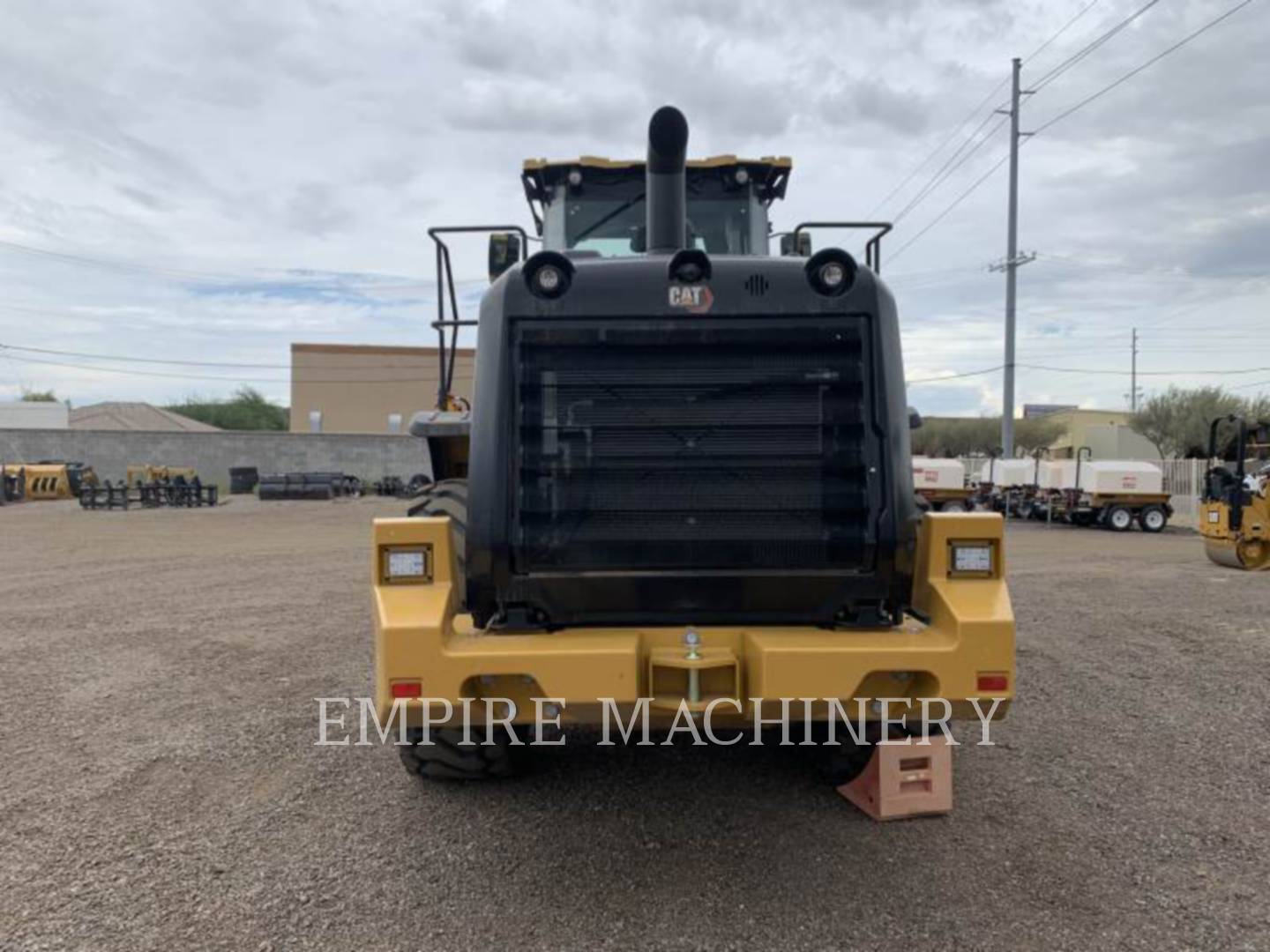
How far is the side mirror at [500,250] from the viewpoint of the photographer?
4.53m

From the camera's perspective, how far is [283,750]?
15.3 ft

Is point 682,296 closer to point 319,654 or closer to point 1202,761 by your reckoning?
Result: point 1202,761

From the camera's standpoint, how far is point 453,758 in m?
3.96

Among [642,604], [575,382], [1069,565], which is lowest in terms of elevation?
[1069,565]

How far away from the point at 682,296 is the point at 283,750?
3100mm

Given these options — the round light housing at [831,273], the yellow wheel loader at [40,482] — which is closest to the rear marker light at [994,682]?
the round light housing at [831,273]

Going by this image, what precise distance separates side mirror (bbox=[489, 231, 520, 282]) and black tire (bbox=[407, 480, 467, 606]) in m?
1.06

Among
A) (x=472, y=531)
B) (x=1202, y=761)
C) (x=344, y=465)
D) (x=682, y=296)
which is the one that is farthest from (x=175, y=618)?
(x=344, y=465)

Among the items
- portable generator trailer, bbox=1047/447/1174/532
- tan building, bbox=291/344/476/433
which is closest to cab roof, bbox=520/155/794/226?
portable generator trailer, bbox=1047/447/1174/532

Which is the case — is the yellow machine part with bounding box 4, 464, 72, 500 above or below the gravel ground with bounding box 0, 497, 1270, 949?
above

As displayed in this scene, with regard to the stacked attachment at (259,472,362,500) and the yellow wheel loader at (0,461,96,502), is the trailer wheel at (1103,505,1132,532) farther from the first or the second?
the yellow wheel loader at (0,461,96,502)

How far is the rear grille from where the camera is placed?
3.25 m

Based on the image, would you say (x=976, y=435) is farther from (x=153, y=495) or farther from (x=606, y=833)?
(x=606, y=833)

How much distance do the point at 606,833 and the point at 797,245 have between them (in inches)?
125
